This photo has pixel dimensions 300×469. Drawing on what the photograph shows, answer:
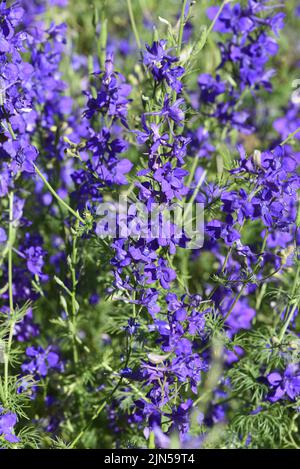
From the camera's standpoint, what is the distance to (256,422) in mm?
2256

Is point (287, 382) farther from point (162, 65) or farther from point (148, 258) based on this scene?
point (162, 65)

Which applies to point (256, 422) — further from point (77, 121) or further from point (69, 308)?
point (77, 121)

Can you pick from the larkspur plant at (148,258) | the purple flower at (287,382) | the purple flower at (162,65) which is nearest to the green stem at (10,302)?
the larkspur plant at (148,258)

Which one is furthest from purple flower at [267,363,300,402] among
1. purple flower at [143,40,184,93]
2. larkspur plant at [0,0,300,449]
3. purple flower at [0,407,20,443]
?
purple flower at [143,40,184,93]

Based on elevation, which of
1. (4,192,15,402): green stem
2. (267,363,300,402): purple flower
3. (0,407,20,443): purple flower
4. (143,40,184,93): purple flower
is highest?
(143,40,184,93): purple flower

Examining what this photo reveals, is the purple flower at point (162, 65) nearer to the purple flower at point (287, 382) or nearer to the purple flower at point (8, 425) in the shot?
the purple flower at point (287, 382)

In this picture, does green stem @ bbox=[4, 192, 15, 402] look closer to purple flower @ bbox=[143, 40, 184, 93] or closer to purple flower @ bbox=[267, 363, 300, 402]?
purple flower @ bbox=[143, 40, 184, 93]

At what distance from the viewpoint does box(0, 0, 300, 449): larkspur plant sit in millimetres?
1877

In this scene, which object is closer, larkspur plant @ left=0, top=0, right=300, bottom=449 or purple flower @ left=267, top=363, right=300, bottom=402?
larkspur plant @ left=0, top=0, right=300, bottom=449

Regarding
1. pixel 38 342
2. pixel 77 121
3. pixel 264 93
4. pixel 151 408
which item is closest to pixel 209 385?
pixel 151 408

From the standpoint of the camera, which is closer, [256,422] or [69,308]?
[256,422]

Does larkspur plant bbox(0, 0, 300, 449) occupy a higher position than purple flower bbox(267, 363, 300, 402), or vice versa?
larkspur plant bbox(0, 0, 300, 449)
